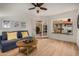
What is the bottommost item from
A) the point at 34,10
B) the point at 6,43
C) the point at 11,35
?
the point at 6,43

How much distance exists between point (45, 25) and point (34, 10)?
42 centimetres

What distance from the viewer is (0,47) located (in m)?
2.28

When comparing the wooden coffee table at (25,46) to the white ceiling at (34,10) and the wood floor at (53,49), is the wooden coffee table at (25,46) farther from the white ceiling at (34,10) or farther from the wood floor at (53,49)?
the white ceiling at (34,10)

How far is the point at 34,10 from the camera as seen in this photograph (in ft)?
7.64

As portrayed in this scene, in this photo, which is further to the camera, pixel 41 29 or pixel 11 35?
pixel 41 29

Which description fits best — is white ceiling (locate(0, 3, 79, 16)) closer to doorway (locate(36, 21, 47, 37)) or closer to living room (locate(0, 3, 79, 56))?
living room (locate(0, 3, 79, 56))

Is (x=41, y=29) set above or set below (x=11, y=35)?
above

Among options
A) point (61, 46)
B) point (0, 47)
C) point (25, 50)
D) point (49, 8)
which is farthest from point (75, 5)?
point (0, 47)

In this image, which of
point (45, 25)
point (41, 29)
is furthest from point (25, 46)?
point (45, 25)

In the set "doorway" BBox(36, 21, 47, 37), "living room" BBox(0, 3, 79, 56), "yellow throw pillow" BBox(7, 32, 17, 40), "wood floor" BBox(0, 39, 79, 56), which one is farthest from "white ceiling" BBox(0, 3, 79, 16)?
"wood floor" BBox(0, 39, 79, 56)

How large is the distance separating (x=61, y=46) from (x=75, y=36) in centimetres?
37

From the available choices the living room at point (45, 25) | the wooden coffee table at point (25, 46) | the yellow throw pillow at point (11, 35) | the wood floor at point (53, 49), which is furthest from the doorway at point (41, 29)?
the yellow throw pillow at point (11, 35)

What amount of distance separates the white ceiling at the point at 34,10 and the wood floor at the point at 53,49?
0.64 m

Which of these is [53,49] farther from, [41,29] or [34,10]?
[34,10]
